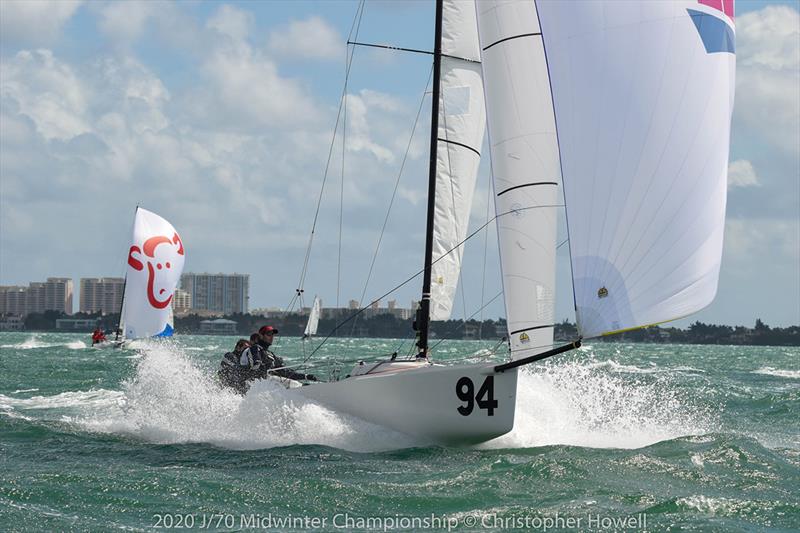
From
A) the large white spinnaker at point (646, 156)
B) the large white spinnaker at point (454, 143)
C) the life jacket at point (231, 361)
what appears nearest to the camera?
the large white spinnaker at point (646, 156)

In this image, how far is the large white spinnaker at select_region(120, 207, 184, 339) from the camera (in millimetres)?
33438

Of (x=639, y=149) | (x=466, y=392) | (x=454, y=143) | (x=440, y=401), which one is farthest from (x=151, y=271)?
(x=639, y=149)

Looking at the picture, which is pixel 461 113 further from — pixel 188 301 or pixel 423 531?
pixel 188 301

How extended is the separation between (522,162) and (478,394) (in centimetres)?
241

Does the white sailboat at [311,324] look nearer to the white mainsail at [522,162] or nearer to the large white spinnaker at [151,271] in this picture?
the white mainsail at [522,162]

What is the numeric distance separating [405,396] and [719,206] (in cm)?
380

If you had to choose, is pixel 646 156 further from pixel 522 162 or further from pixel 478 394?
pixel 478 394

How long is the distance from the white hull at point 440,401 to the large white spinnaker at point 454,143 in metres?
1.60

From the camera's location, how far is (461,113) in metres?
13.3

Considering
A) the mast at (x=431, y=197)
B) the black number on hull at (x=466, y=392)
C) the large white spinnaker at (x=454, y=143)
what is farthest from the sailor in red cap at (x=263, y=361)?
the black number on hull at (x=466, y=392)

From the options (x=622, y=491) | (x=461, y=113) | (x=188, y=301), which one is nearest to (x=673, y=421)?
(x=461, y=113)

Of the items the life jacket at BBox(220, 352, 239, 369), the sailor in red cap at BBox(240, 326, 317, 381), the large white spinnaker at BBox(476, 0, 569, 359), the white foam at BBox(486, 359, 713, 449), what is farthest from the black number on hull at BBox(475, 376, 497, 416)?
the life jacket at BBox(220, 352, 239, 369)

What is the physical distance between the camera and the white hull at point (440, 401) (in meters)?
11.2

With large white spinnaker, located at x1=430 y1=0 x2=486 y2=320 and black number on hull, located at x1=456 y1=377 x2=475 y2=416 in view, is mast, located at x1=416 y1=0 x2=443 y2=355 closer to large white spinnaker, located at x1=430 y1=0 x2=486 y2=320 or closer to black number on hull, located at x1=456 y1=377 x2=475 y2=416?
large white spinnaker, located at x1=430 y1=0 x2=486 y2=320
